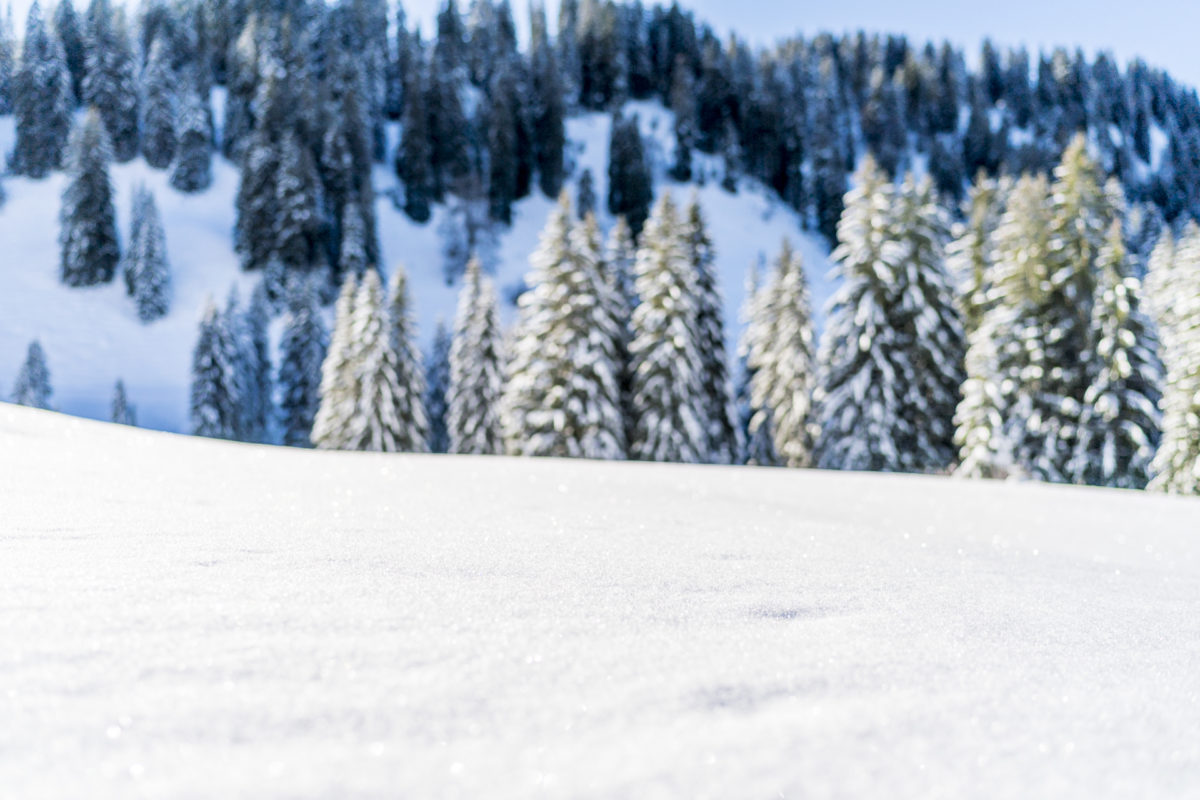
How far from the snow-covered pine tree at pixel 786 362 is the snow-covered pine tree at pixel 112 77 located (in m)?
66.9

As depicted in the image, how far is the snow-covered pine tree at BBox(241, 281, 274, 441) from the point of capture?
46781 mm

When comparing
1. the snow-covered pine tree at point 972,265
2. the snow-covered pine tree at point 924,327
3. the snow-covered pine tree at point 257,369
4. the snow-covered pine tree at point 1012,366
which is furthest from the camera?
the snow-covered pine tree at point 257,369

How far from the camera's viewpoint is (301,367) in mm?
45062

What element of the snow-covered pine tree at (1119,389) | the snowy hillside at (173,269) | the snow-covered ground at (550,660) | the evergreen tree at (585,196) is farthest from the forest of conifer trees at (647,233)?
the snow-covered ground at (550,660)

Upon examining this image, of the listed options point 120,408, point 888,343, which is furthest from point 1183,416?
point 120,408

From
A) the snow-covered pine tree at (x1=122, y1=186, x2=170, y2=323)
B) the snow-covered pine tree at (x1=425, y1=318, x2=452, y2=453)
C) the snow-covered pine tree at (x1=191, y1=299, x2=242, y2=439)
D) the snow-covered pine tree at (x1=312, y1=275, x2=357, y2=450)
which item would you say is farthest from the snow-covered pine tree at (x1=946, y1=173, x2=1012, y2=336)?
Answer: the snow-covered pine tree at (x1=122, y1=186, x2=170, y2=323)

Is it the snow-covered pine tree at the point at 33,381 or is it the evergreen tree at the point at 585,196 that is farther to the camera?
the evergreen tree at the point at 585,196

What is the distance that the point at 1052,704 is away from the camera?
4.47 feet

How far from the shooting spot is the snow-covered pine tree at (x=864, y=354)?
68.2 ft

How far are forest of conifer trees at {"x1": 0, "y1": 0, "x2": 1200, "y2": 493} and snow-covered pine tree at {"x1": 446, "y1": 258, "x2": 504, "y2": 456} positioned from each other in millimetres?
123

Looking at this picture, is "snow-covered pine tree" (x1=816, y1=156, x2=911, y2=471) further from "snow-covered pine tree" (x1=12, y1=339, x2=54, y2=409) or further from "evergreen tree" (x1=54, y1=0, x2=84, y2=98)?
"evergreen tree" (x1=54, y1=0, x2=84, y2=98)

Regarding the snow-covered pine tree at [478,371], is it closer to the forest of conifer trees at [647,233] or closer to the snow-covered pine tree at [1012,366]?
the forest of conifer trees at [647,233]

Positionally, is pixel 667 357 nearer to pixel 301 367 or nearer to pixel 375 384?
pixel 375 384

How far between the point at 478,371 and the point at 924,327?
17.7m
